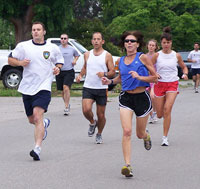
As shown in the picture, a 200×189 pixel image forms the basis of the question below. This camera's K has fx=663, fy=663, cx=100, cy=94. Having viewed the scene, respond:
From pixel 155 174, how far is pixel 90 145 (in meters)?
2.76

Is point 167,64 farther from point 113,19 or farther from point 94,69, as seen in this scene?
point 113,19

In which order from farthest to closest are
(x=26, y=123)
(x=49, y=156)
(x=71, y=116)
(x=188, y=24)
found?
1. (x=188, y=24)
2. (x=71, y=116)
3. (x=26, y=123)
4. (x=49, y=156)

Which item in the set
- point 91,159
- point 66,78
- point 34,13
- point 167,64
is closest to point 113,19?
point 34,13

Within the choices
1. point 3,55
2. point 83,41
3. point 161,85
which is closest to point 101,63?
point 161,85

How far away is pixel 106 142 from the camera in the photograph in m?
10.7

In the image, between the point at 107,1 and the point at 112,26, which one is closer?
the point at 107,1

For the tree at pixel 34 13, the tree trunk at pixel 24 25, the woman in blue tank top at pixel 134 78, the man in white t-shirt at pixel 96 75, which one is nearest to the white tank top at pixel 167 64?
the man in white t-shirt at pixel 96 75

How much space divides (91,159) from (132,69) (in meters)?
1.55

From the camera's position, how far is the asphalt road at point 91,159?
7188 millimetres

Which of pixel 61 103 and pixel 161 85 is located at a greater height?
pixel 161 85

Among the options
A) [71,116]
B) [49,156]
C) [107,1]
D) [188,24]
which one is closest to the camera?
[49,156]

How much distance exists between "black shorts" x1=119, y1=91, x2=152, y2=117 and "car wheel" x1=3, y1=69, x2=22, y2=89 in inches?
602

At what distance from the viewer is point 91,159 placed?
887 centimetres

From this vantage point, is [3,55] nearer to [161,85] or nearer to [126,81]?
[161,85]
